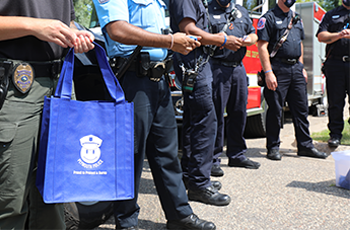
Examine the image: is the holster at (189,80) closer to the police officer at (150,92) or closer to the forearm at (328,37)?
the police officer at (150,92)

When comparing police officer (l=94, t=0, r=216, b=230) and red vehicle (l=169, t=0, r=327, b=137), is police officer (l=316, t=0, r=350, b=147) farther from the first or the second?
police officer (l=94, t=0, r=216, b=230)

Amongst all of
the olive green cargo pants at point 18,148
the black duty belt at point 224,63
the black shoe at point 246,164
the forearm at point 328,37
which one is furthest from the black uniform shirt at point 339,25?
the olive green cargo pants at point 18,148

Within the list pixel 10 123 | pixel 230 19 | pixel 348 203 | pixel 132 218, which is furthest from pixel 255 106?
pixel 10 123

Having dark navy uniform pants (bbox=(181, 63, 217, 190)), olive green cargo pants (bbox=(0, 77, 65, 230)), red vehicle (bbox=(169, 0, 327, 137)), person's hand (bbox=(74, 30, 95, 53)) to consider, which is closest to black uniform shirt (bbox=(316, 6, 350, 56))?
red vehicle (bbox=(169, 0, 327, 137))

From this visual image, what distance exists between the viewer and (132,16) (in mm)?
2057

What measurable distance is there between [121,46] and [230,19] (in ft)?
5.94

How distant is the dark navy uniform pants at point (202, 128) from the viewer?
277 centimetres

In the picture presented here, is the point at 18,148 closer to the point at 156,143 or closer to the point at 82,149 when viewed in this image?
the point at 82,149

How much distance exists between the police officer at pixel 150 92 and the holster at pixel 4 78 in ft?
2.39

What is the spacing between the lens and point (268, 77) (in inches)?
168

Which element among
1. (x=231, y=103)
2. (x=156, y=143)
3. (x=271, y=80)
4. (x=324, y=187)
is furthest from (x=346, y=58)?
(x=156, y=143)

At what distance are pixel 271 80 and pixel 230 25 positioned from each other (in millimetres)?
1037

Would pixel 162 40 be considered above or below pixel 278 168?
above

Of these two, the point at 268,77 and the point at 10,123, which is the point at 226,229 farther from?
the point at 268,77
